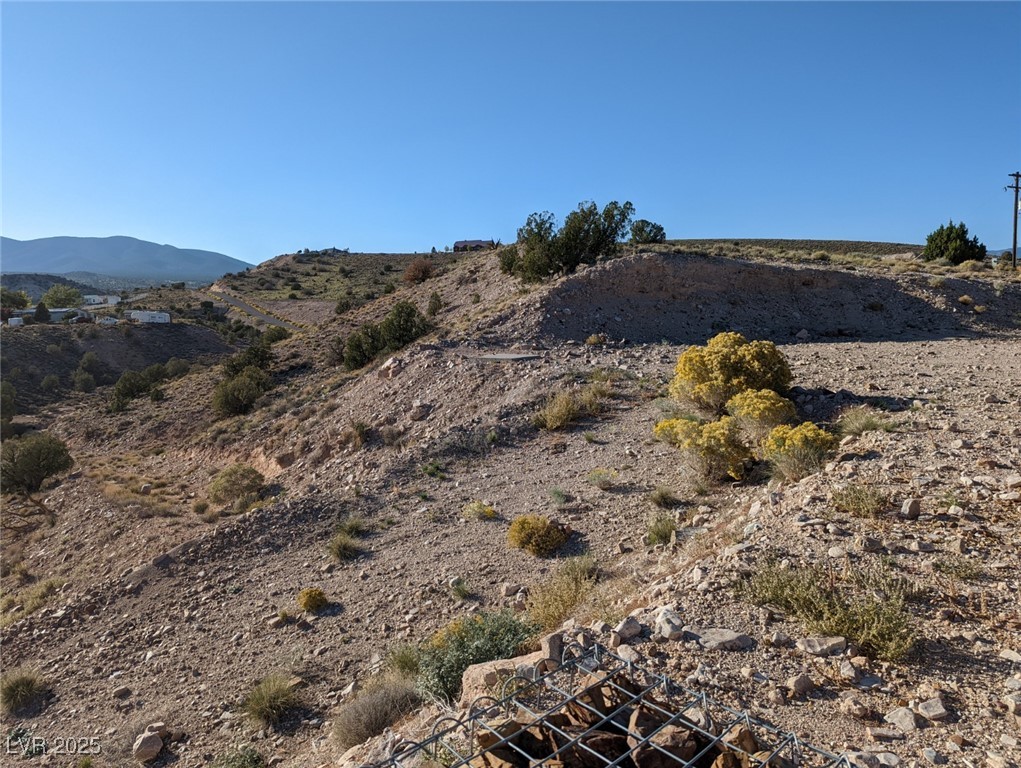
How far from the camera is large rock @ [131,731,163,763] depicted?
610 cm

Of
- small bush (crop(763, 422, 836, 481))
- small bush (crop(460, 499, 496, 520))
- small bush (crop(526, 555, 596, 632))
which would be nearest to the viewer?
small bush (crop(526, 555, 596, 632))

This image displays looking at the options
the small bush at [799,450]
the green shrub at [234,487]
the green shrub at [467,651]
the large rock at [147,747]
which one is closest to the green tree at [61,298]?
the green shrub at [234,487]

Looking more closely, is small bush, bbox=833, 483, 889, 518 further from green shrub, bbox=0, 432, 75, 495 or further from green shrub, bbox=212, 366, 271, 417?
green shrub, bbox=212, 366, 271, 417

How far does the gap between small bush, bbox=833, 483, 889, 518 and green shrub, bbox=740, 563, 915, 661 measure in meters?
1.26

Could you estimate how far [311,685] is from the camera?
6.57 meters

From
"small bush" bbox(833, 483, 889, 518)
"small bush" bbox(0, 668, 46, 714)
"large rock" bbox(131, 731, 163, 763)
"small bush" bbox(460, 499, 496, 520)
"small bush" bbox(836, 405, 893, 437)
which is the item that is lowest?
"small bush" bbox(0, 668, 46, 714)

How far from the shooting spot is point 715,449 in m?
8.59

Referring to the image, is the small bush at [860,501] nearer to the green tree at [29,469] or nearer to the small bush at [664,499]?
the small bush at [664,499]

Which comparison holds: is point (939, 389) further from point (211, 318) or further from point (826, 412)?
point (211, 318)

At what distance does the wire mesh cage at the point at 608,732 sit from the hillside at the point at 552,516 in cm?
25

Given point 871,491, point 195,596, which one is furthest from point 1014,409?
point 195,596

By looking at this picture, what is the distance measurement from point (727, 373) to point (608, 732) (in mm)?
8400

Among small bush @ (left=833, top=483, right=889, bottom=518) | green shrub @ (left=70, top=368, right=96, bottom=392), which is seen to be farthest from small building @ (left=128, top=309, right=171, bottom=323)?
small bush @ (left=833, top=483, right=889, bottom=518)

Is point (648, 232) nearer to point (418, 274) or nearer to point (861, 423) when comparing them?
point (418, 274)
